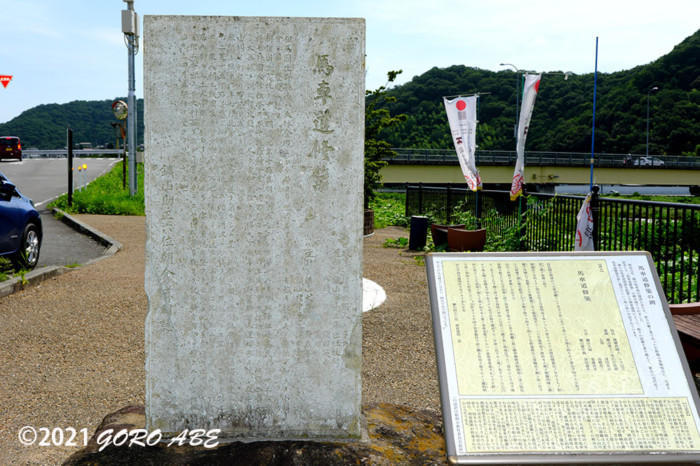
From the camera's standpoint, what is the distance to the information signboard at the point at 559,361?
193 centimetres

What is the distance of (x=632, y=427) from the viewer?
1.97m

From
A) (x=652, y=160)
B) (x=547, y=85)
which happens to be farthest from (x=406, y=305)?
(x=547, y=85)

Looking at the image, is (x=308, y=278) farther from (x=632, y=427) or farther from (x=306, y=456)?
(x=632, y=427)

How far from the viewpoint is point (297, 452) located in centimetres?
248

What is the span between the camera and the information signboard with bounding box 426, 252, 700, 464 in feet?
6.33

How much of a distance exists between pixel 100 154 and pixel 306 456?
55721mm

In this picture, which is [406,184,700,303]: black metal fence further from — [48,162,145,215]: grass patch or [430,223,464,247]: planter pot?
[48,162,145,215]: grass patch

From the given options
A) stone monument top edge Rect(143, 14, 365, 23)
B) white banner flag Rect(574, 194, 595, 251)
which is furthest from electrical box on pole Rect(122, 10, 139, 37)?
stone monument top edge Rect(143, 14, 365, 23)

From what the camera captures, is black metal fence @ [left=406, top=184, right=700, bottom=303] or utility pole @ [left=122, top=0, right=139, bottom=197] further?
utility pole @ [left=122, top=0, right=139, bottom=197]

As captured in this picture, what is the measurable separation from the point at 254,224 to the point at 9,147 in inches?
1790

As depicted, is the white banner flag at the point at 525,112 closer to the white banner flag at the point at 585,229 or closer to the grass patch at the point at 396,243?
the white banner flag at the point at 585,229

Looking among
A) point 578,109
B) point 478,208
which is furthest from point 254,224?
point 578,109

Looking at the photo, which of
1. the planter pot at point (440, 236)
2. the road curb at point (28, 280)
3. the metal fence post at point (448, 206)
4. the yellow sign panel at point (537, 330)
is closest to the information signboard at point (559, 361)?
the yellow sign panel at point (537, 330)

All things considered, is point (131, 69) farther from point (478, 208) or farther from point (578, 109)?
point (578, 109)
